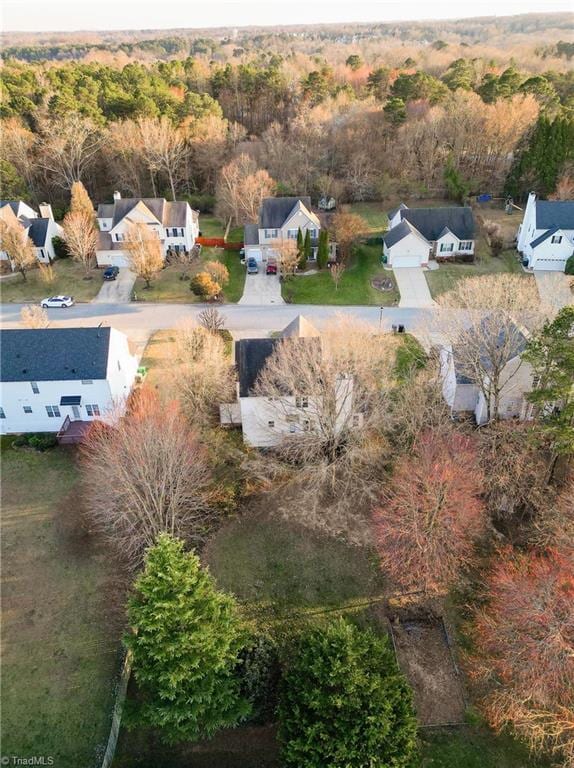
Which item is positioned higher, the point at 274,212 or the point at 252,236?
the point at 274,212

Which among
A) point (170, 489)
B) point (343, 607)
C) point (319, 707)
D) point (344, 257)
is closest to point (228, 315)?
point (344, 257)

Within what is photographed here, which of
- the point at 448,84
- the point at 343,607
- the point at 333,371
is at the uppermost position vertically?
the point at 448,84

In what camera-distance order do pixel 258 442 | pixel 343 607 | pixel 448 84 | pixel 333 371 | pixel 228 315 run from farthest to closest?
pixel 448 84 → pixel 228 315 → pixel 258 442 → pixel 333 371 → pixel 343 607

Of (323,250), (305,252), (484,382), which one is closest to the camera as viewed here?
(484,382)

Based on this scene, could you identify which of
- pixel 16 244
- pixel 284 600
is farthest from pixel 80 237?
pixel 284 600

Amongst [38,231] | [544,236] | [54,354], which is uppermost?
[544,236]

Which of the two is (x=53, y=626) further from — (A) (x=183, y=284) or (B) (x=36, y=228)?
(B) (x=36, y=228)

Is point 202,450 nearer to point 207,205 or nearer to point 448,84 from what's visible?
point 207,205
